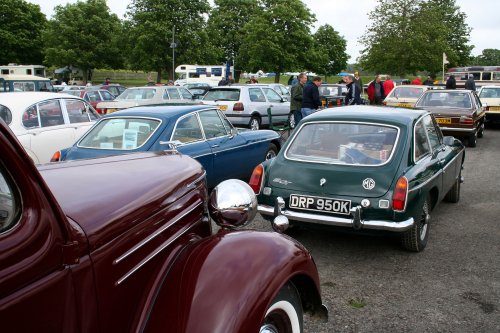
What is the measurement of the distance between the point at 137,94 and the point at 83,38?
35.6 m

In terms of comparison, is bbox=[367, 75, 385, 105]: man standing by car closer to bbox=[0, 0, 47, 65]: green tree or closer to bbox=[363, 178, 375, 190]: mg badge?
bbox=[363, 178, 375, 190]: mg badge

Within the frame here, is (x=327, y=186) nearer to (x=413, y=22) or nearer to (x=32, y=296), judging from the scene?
(x=32, y=296)

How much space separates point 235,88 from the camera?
49.5 ft

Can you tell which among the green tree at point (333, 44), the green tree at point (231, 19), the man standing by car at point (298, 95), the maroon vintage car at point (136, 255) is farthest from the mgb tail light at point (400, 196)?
the green tree at point (333, 44)

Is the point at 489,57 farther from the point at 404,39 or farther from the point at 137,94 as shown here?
the point at 137,94

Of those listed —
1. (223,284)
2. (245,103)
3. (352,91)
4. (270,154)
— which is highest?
(352,91)

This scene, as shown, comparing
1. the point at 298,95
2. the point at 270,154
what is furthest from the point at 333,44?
the point at 270,154

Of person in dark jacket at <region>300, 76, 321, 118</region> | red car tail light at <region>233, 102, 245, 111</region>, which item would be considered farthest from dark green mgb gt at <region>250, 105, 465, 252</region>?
red car tail light at <region>233, 102, 245, 111</region>

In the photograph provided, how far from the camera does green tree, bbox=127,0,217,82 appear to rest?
43.0 m

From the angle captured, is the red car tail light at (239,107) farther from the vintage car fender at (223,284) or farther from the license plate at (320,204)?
the vintage car fender at (223,284)

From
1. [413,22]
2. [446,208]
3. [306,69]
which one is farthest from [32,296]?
[306,69]

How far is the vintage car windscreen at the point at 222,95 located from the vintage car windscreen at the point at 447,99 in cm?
535

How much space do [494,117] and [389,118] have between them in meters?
13.5

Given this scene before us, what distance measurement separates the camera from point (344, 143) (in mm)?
5406
